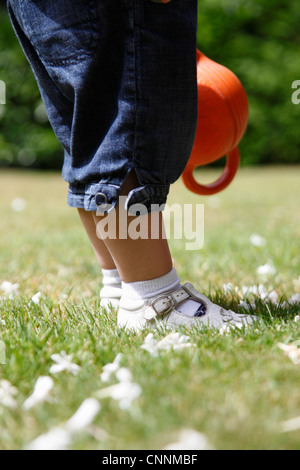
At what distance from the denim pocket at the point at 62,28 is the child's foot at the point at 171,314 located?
608 millimetres

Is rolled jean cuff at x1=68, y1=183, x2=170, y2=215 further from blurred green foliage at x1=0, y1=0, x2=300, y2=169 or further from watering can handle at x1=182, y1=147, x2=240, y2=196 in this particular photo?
blurred green foliage at x1=0, y1=0, x2=300, y2=169

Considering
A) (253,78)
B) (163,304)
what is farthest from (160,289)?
(253,78)

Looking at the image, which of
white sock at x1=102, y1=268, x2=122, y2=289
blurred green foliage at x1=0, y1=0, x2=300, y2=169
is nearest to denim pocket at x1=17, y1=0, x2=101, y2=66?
white sock at x1=102, y1=268, x2=122, y2=289

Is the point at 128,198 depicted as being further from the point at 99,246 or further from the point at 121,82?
the point at 99,246

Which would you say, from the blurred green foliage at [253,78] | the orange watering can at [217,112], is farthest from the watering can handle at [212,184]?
the blurred green foliage at [253,78]

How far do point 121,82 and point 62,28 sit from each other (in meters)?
0.18

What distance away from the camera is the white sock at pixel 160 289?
1311 mm

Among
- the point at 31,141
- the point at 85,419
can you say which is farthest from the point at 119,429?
the point at 31,141

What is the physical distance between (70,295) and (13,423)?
894 mm

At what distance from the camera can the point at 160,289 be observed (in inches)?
51.9

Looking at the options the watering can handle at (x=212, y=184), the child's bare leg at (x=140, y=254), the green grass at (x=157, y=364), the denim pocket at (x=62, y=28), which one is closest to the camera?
the green grass at (x=157, y=364)

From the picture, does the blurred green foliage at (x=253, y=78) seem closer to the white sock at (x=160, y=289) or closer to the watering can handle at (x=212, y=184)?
the watering can handle at (x=212, y=184)

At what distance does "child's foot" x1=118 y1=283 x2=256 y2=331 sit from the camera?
130cm

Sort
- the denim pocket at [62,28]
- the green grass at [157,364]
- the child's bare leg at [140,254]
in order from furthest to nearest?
the child's bare leg at [140,254] < the denim pocket at [62,28] < the green grass at [157,364]
